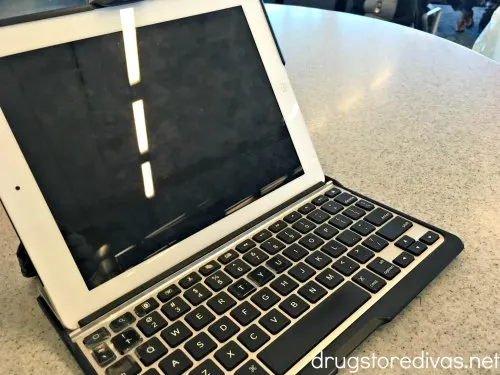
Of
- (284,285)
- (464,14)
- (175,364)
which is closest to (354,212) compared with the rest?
(284,285)

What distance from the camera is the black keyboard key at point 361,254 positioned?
395 millimetres

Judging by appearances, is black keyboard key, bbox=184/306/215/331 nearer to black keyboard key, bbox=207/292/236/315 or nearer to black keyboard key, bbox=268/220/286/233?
black keyboard key, bbox=207/292/236/315

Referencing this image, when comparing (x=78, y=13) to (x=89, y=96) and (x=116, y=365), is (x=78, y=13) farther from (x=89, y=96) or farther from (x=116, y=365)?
(x=116, y=365)

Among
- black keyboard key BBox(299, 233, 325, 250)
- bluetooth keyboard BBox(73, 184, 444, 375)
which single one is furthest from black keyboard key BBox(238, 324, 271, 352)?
black keyboard key BBox(299, 233, 325, 250)

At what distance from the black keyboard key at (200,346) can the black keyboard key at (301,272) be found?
0.09 meters

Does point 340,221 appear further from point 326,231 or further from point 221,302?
point 221,302

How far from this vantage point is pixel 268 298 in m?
0.36

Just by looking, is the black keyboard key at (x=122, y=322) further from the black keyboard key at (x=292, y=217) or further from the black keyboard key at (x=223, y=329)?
the black keyboard key at (x=292, y=217)

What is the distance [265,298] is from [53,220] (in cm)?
17

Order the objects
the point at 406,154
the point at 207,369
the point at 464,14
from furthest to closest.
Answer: the point at 464,14, the point at 406,154, the point at 207,369

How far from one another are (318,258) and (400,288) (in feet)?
0.23

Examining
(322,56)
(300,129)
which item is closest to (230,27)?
(300,129)

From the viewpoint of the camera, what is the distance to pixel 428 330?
1.18ft

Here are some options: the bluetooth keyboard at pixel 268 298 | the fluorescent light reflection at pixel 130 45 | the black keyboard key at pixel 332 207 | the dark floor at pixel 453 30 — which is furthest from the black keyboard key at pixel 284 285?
the dark floor at pixel 453 30
